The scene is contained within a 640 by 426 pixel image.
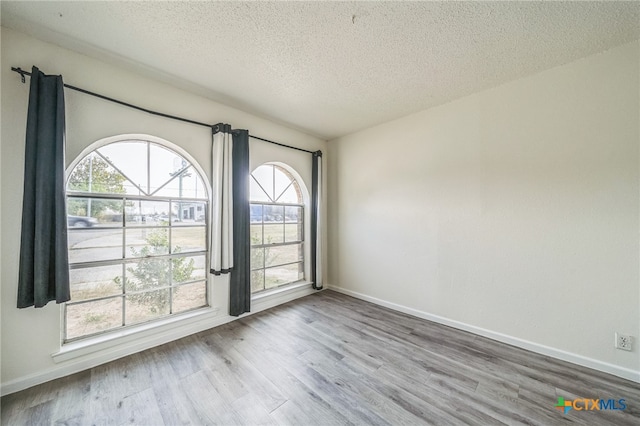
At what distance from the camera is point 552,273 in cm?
213

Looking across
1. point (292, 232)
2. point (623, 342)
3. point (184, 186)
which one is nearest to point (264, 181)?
point (292, 232)

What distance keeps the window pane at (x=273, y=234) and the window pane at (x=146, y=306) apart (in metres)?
1.38

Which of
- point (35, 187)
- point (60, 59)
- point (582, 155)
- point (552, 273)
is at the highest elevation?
point (60, 59)

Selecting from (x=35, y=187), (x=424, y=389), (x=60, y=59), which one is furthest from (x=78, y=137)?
(x=424, y=389)

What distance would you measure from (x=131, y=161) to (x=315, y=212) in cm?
246

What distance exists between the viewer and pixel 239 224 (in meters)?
2.78

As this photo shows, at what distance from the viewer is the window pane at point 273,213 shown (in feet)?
11.2

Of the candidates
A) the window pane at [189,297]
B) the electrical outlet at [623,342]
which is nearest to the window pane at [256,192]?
the window pane at [189,297]

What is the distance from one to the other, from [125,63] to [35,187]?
4.24 ft

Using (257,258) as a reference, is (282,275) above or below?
below

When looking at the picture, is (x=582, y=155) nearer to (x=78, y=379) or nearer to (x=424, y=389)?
(x=424, y=389)

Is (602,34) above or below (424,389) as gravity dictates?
above

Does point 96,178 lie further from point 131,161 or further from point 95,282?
point 95,282

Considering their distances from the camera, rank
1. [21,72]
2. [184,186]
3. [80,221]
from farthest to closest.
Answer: [184,186] < [80,221] < [21,72]
